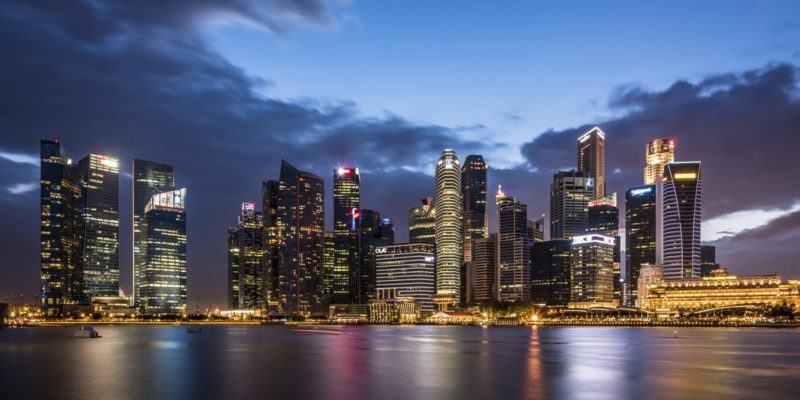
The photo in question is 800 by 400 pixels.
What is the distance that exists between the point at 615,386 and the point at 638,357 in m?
36.1

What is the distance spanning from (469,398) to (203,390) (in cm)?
2242

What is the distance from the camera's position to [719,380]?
5925cm

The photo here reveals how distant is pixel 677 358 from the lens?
8581 centimetres

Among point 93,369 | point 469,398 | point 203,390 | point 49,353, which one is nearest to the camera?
point 469,398

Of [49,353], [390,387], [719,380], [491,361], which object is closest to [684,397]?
[719,380]

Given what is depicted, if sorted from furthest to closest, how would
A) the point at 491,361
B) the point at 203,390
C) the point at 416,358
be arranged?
the point at 416,358, the point at 491,361, the point at 203,390

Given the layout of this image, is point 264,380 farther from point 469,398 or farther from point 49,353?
point 49,353

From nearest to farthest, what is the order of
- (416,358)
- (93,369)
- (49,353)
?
(93,369) → (416,358) → (49,353)

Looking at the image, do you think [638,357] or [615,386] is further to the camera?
[638,357]

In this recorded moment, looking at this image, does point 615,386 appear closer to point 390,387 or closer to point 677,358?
point 390,387

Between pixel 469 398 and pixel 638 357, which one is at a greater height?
pixel 469 398

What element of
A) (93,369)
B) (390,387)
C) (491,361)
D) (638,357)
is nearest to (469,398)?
(390,387)

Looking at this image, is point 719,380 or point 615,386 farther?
point 719,380

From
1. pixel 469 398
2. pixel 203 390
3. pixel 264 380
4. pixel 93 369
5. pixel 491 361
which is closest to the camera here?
pixel 469 398
